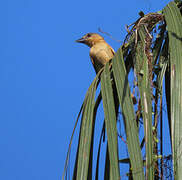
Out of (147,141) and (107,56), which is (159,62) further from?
(107,56)

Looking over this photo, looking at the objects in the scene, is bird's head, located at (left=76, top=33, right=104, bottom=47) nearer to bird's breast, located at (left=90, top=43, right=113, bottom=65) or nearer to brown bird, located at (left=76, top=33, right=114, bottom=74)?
brown bird, located at (left=76, top=33, right=114, bottom=74)

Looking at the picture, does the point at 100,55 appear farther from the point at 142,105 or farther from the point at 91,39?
the point at 142,105

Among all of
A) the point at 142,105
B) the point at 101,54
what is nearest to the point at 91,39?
the point at 101,54

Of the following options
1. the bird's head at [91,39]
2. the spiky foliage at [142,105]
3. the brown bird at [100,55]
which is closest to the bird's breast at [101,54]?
the brown bird at [100,55]

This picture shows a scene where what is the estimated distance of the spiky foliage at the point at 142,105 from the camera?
2.54ft

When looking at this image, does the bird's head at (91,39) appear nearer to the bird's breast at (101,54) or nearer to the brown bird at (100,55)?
the brown bird at (100,55)

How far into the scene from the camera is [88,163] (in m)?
0.92

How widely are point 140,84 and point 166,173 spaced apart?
0.25 meters

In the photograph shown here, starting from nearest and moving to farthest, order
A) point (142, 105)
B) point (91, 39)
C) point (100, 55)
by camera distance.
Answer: point (142, 105) < point (100, 55) < point (91, 39)

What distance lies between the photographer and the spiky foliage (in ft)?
2.54

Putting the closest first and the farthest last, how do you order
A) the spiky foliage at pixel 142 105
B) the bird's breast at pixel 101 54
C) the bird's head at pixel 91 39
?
the spiky foliage at pixel 142 105 < the bird's breast at pixel 101 54 < the bird's head at pixel 91 39

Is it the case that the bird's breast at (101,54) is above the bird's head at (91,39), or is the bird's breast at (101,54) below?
below

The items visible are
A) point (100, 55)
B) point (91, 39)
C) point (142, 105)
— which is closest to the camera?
point (142, 105)

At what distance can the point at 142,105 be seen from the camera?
2.81ft
